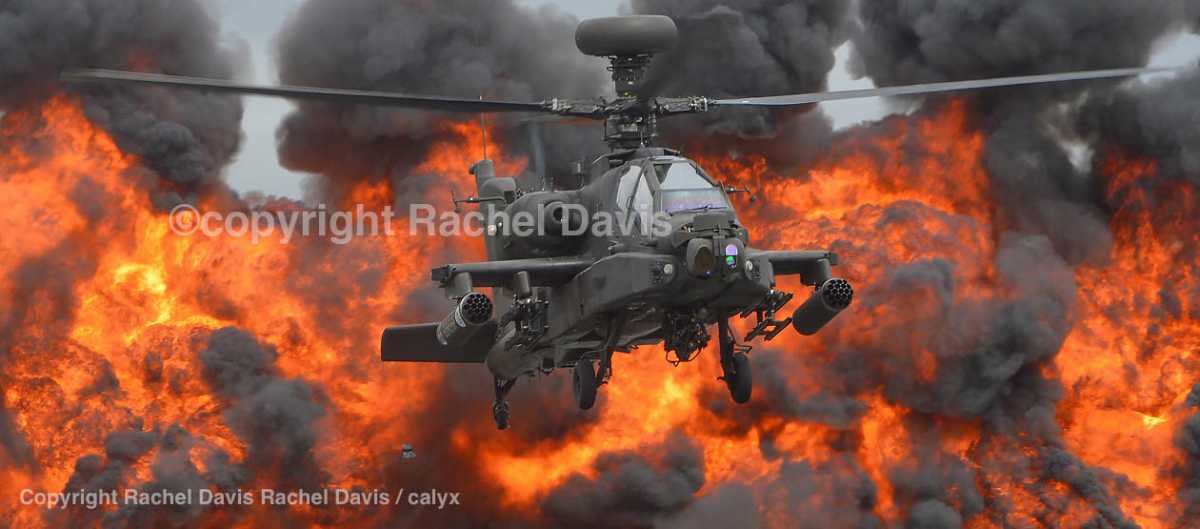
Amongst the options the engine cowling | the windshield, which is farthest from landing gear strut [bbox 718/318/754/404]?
the engine cowling

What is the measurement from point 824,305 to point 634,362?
15403 mm

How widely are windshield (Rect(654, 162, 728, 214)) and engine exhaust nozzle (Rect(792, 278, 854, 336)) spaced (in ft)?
7.80

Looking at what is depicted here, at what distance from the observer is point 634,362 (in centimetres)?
4541

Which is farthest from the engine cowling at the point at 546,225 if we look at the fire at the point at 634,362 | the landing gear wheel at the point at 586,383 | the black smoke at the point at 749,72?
the black smoke at the point at 749,72

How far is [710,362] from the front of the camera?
46031mm

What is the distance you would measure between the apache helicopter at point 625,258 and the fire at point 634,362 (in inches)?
444

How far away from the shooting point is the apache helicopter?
28672mm

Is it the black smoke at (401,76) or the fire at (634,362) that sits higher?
the black smoke at (401,76)

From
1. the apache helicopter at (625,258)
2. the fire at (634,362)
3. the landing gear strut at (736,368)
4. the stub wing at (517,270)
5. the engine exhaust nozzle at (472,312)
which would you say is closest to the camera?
the apache helicopter at (625,258)

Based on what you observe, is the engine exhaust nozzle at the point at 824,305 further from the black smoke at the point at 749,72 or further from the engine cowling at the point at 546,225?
the black smoke at the point at 749,72

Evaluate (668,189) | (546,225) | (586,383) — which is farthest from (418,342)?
(668,189)

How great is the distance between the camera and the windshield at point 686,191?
2952cm

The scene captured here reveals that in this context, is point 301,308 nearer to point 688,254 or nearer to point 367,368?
point 367,368

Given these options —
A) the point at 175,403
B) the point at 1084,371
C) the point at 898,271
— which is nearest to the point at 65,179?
the point at 175,403
